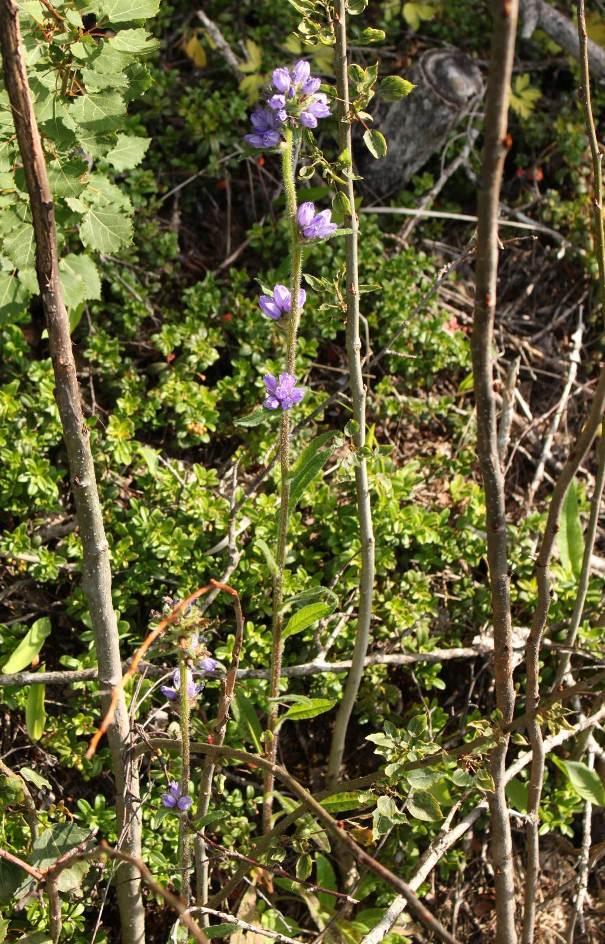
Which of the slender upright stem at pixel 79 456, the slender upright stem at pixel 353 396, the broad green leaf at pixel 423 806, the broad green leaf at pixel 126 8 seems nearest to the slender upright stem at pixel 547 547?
the broad green leaf at pixel 423 806

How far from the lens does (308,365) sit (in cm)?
346

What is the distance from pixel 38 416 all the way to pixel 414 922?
79.5 inches

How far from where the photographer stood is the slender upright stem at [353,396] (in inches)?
73.3

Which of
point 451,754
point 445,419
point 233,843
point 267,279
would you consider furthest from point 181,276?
point 451,754

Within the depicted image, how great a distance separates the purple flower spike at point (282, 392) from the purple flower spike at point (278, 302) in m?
0.13

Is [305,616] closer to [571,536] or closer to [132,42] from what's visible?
[571,536]

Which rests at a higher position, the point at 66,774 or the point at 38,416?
the point at 38,416

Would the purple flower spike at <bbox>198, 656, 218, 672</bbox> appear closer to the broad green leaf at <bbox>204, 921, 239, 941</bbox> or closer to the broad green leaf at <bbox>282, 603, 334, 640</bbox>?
the broad green leaf at <bbox>282, 603, 334, 640</bbox>

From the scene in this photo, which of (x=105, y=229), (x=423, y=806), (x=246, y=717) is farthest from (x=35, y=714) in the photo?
(x=105, y=229)

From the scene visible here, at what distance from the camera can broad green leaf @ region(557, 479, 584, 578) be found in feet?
10.4

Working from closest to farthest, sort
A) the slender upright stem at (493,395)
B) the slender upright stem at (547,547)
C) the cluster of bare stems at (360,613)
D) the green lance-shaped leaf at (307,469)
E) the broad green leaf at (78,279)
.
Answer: the slender upright stem at (493,395), the cluster of bare stems at (360,613), the slender upright stem at (547,547), the green lance-shaped leaf at (307,469), the broad green leaf at (78,279)

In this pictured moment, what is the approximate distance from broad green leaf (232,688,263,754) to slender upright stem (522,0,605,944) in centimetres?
77

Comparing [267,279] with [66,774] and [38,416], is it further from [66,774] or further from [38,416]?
[66,774]

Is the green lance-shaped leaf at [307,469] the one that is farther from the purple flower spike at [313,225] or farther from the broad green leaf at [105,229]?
the broad green leaf at [105,229]
